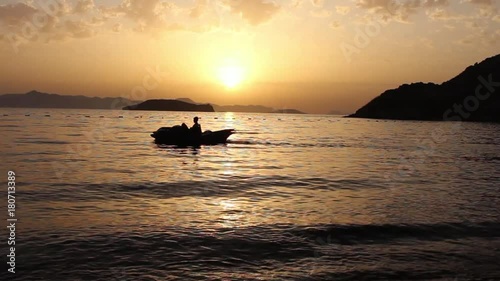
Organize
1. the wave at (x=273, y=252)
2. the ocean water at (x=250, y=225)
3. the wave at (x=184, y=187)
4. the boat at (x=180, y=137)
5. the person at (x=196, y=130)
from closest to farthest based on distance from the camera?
the wave at (x=273, y=252) < the ocean water at (x=250, y=225) < the wave at (x=184, y=187) < the person at (x=196, y=130) < the boat at (x=180, y=137)

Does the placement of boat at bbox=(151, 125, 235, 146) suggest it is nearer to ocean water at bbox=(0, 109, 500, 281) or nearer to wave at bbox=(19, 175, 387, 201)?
ocean water at bbox=(0, 109, 500, 281)

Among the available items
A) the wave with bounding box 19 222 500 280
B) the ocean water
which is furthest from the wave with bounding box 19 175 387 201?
the wave with bounding box 19 222 500 280

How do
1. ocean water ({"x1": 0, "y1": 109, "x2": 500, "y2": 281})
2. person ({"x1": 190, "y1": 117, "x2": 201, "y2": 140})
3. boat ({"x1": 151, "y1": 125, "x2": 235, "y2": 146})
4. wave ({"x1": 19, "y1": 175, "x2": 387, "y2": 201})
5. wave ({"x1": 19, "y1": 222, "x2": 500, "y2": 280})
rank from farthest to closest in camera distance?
boat ({"x1": 151, "y1": 125, "x2": 235, "y2": 146}), person ({"x1": 190, "y1": 117, "x2": 201, "y2": 140}), wave ({"x1": 19, "y1": 175, "x2": 387, "y2": 201}), ocean water ({"x1": 0, "y1": 109, "x2": 500, "y2": 281}), wave ({"x1": 19, "y1": 222, "x2": 500, "y2": 280})

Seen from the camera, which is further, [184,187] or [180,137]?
[180,137]

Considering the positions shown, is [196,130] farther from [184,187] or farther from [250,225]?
[250,225]

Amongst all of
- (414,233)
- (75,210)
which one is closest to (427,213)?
(414,233)

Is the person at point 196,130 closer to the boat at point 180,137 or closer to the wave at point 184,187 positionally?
the boat at point 180,137

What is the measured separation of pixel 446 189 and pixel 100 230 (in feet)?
58.6

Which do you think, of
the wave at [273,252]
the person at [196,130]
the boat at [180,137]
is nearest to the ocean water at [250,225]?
the wave at [273,252]

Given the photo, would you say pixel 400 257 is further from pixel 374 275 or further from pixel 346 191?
pixel 346 191

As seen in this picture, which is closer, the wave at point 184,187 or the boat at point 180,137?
the wave at point 184,187

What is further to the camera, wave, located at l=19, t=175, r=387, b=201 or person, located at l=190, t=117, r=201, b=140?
person, located at l=190, t=117, r=201, b=140

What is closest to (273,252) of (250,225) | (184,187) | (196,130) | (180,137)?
(250,225)

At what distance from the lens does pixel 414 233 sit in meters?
13.1
